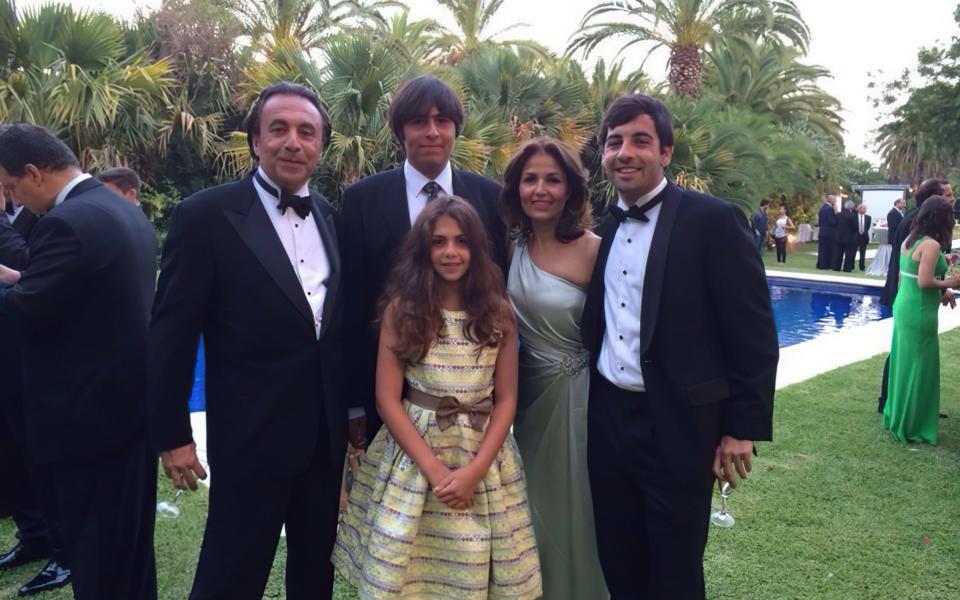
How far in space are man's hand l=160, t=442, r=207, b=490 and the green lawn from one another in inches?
46.7

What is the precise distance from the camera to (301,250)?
8.52 ft

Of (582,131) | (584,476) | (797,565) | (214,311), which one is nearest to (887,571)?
(797,565)

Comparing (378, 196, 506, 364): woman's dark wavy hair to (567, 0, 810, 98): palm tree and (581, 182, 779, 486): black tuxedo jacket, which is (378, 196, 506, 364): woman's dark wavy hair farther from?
(567, 0, 810, 98): palm tree

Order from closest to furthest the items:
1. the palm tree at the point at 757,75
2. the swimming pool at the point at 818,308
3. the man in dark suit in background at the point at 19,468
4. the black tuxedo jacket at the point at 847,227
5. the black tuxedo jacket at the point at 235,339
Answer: the black tuxedo jacket at the point at 235,339 → the man in dark suit in background at the point at 19,468 → the swimming pool at the point at 818,308 → the black tuxedo jacket at the point at 847,227 → the palm tree at the point at 757,75

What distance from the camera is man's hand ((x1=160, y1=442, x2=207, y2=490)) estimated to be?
2.47 meters

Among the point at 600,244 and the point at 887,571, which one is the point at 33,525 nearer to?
the point at 600,244

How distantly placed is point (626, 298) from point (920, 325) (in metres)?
4.45

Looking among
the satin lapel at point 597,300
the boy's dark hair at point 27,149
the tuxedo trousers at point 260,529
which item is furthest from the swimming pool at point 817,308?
the boy's dark hair at point 27,149

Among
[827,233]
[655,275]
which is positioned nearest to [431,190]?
[655,275]

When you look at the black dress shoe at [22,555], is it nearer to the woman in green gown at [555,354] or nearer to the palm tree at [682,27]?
the woman in green gown at [555,354]

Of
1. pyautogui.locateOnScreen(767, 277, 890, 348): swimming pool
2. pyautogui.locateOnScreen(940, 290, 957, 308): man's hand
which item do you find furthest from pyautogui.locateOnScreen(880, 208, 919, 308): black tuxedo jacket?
pyautogui.locateOnScreen(767, 277, 890, 348): swimming pool

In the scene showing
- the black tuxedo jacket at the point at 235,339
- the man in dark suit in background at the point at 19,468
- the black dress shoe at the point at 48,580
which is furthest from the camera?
the man in dark suit in background at the point at 19,468

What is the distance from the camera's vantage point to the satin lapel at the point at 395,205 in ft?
9.83

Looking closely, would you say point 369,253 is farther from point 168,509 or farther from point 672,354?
point 168,509
